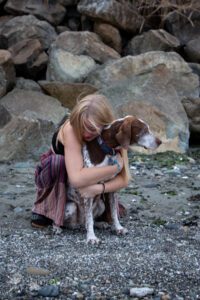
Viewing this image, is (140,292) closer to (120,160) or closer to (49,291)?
(49,291)

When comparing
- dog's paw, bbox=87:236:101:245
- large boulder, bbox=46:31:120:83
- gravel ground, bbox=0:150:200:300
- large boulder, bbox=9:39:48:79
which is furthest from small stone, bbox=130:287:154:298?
large boulder, bbox=9:39:48:79

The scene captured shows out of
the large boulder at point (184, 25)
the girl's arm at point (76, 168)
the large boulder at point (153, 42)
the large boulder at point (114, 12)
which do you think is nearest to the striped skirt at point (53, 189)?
the girl's arm at point (76, 168)

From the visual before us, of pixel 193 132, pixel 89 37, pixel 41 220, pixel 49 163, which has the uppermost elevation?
pixel 49 163

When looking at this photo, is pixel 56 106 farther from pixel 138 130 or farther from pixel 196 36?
pixel 138 130

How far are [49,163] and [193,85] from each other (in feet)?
23.0

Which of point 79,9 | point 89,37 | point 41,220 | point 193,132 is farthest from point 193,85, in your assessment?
point 41,220

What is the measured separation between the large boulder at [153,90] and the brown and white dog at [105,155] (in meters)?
4.24

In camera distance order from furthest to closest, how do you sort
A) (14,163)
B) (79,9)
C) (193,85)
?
1. (79,9)
2. (193,85)
3. (14,163)

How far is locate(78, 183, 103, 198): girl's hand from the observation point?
4.56 meters

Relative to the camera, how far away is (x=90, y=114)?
4.45m

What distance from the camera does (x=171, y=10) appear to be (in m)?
13.5

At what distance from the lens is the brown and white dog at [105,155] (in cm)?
441

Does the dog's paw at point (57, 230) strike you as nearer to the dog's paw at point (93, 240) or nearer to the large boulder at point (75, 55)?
the dog's paw at point (93, 240)

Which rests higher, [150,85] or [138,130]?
[138,130]
